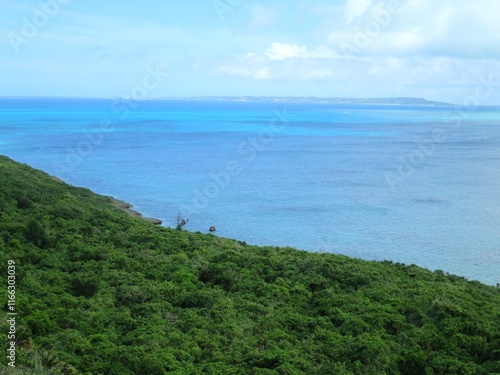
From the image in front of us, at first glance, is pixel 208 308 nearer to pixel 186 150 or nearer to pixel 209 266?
pixel 209 266

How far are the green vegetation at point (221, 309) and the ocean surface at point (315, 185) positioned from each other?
11.5 metres

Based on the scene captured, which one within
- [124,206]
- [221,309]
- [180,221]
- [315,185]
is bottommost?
[221,309]

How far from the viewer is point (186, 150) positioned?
3595 inches

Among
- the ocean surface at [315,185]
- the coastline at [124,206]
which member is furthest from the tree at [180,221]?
the coastline at [124,206]

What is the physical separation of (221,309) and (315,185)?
136ft

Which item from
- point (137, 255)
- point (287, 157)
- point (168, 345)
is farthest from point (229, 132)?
point (168, 345)

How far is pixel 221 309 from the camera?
795 inches

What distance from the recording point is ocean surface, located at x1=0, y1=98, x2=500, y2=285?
39906mm

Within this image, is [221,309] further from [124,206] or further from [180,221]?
[124,206]

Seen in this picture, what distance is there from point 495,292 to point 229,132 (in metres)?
102

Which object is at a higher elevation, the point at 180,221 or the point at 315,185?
the point at 315,185

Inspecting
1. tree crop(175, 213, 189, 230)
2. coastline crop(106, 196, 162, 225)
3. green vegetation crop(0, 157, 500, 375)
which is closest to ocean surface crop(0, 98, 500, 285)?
tree crop(175, 213, 189, 230)

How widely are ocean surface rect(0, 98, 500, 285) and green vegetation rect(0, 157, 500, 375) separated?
1154 cm

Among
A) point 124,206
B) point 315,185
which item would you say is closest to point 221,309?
point 124,206
